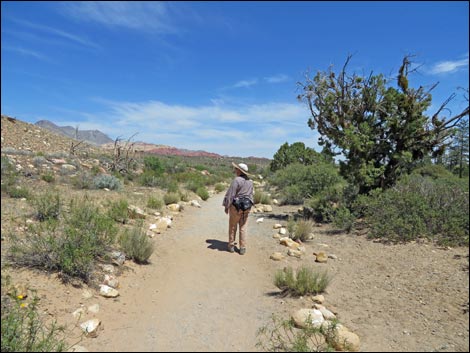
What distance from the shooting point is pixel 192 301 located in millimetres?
5012

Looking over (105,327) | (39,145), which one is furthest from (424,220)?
(39,145)

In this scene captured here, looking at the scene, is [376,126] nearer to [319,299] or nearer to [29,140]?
[319,299]

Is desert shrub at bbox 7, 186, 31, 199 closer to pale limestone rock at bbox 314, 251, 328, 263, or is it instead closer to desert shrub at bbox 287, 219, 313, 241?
desert shrub at bbox 287, 219, 313, 241

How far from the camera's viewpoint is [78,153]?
2236cm

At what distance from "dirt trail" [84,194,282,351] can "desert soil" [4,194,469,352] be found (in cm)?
1

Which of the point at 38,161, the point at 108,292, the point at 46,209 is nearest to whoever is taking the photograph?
the point at 108,292

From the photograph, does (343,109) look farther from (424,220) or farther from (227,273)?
(227,273)

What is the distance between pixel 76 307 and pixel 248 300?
2.35 metres

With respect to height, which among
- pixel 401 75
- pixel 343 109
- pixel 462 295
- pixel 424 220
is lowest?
pixel 462 295

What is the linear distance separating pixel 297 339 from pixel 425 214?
17.7 ft

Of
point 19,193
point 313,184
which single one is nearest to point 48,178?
point 19,193

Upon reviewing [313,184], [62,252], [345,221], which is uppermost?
[313,184]

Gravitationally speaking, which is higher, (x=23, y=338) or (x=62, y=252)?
(x=62, y=252)

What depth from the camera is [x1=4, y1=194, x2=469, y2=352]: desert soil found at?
3873 millimetres
